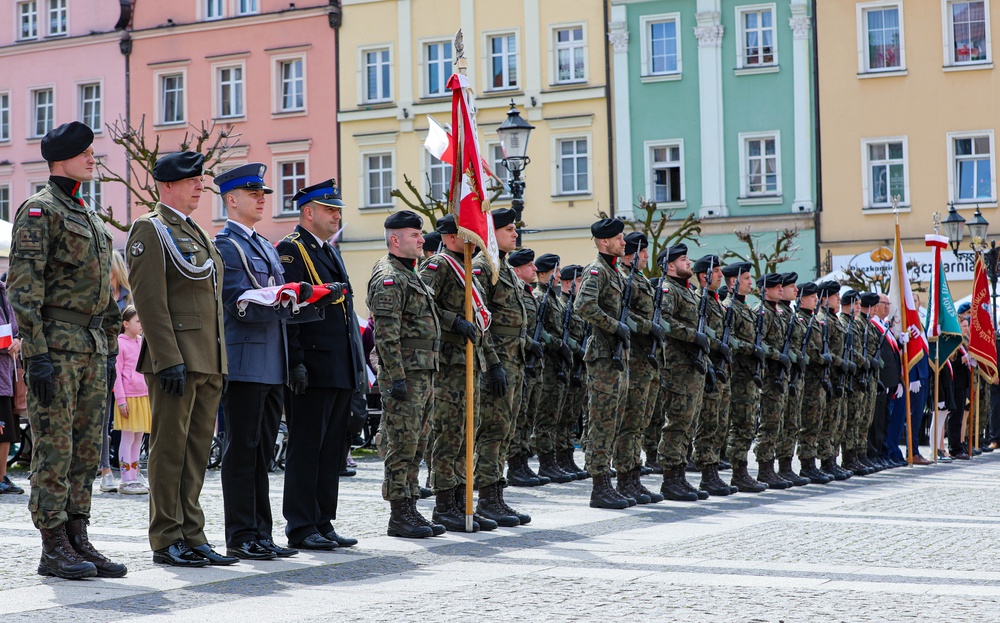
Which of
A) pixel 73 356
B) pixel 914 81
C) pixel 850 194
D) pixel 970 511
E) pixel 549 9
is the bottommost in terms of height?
pixel 970 511

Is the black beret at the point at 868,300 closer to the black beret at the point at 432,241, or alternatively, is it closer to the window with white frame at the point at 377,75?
the black beret at the point at 432,241

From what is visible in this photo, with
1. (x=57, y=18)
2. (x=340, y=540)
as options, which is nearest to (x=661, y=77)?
(x=57, y=18)

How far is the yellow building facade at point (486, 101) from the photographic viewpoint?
1527 inches

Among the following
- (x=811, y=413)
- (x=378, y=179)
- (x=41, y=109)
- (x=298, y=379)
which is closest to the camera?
(x=298, y=379)

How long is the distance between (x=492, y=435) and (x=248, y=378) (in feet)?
9.02

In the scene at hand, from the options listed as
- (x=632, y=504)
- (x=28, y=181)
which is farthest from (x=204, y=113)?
(x=632, y=504)

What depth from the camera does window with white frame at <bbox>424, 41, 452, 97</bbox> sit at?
4031cm

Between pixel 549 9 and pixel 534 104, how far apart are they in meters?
2.52

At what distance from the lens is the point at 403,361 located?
9.41 meters

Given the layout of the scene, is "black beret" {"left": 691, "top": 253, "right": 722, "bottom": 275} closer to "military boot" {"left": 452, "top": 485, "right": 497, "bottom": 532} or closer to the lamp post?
"military boot" {"left": 452, "top": 485, "right": 497, "bottom": 532}

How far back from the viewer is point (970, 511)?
12.0 m

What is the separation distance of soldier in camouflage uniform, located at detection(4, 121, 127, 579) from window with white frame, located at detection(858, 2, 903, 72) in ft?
102

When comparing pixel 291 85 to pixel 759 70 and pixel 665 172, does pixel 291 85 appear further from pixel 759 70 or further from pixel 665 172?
pixel 759 70

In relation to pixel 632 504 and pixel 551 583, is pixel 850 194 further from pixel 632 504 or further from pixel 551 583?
pixel 551 583
